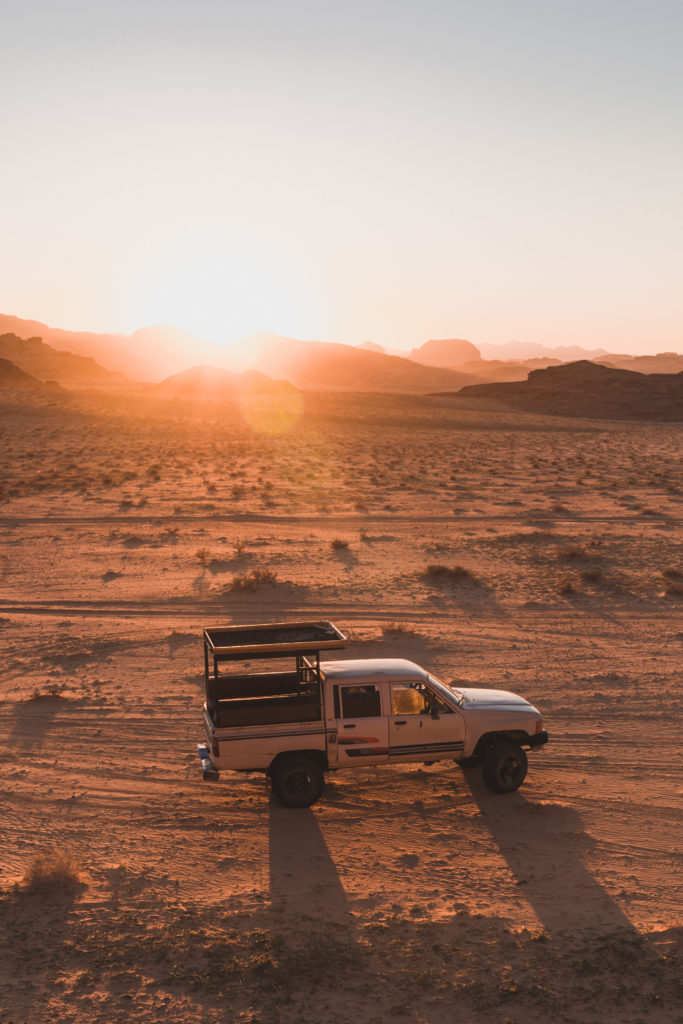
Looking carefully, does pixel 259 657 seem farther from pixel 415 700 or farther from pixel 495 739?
pixel 495 739

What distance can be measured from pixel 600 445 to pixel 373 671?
163 feet

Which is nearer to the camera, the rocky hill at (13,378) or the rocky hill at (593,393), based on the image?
the rocky hill at (593,393)

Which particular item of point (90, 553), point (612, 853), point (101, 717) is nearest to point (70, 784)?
point (101, 717)

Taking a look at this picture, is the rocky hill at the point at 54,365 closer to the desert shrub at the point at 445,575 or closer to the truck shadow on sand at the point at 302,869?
the desert shrub at the point at 445,575

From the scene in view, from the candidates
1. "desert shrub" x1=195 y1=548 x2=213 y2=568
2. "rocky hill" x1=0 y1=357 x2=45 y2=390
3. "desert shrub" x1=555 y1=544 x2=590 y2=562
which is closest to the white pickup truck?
"desert shrub" x1=195 y1=548 x2=213 y2=568

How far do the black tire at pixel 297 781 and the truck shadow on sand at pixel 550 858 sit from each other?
2181mm

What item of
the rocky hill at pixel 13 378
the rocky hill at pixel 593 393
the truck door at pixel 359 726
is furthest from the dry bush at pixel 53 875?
the rocky hill at pixel 13 378

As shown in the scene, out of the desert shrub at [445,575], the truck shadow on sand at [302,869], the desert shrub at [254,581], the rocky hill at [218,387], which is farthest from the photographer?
the rocky hill at [218,387]

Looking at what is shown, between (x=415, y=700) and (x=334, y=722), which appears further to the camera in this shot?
(x=415, y=700)

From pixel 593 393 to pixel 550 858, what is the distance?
97129 mm

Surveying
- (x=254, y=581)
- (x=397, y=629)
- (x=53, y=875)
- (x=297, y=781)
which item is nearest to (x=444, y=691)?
(x=297, y=781)

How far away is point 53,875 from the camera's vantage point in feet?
29.9

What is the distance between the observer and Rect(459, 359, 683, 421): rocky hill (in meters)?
90.1

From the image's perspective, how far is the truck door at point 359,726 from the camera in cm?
1076
